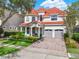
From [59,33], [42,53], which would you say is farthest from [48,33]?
[42,53]

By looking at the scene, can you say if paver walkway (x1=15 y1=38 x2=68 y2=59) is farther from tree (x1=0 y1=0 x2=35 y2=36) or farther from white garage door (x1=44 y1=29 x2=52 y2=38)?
tree (x1=0 y1=0 x2=35 y2=36)

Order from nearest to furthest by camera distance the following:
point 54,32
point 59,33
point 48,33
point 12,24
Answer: point 59,33
point 54,32
point 48,33
point 12,24

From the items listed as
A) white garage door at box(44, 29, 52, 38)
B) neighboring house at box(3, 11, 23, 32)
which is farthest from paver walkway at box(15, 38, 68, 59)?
neighboring house at box(3, 11, 23, 32)

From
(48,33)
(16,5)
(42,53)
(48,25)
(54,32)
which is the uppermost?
(16,5)

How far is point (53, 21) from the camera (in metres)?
37.2

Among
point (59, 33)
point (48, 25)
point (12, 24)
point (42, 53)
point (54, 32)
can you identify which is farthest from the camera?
point (12, 24)

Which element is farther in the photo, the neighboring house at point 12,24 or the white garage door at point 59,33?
the neighboring house at point 12,24

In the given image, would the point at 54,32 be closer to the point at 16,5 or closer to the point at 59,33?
the point at 59,33

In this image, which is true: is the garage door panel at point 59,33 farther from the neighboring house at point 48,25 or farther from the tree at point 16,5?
the tree at point 16,5

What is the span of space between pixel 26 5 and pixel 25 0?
44.8 inches

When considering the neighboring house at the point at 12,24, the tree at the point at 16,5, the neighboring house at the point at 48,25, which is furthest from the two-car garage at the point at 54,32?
the neighboring house at the point at 12,24

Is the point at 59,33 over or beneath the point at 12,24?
beneath

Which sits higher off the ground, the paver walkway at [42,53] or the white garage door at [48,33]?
the white garage door at [48,33]

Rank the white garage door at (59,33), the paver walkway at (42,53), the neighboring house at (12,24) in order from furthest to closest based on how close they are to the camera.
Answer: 1. the neighboring house at (12,24)
2. the white garage door at (59,33)
3. the paver walkway at (42,53)
